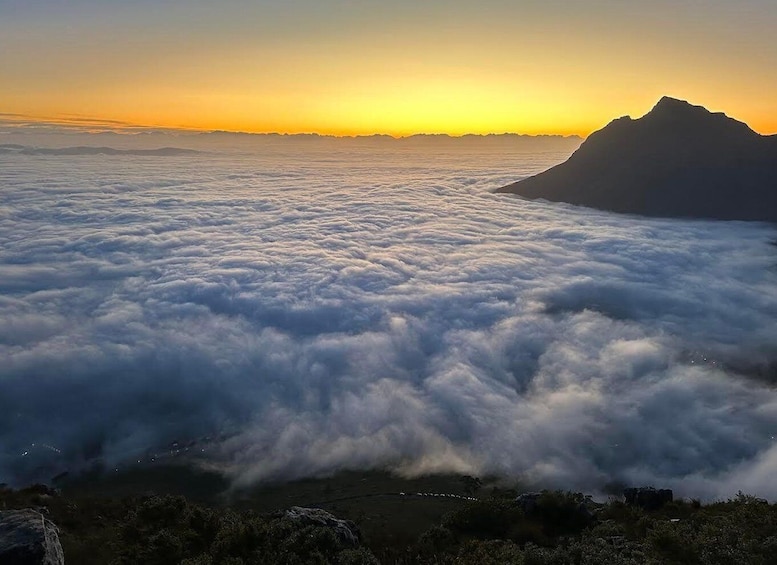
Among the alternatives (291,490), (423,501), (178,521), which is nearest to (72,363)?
(291,490)

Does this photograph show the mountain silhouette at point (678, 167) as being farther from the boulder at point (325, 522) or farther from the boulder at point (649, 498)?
the boulder at point (325, 522)

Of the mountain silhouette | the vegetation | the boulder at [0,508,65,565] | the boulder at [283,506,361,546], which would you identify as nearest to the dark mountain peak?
the mountain silhouette

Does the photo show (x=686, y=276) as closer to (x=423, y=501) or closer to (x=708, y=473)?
(x=708, y=473)

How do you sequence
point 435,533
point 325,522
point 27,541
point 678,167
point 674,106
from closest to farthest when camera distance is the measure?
point 27,541
point 325,522
point 435,533
point 678,167
point 674,106

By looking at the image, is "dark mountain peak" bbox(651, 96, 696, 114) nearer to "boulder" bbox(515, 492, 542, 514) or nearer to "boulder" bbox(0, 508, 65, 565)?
"boulder" bbox(515, 492, 542, 514)

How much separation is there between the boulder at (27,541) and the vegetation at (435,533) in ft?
14.9

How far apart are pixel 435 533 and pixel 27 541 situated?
65.7 ft

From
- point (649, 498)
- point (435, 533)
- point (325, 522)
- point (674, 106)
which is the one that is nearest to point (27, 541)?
point (325, 522)

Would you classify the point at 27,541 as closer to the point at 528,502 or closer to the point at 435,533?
the point at 435,533

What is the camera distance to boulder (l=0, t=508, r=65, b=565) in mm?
16484

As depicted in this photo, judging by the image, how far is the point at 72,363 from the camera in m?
59.6

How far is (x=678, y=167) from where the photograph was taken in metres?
139

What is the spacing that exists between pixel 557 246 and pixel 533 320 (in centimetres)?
4752

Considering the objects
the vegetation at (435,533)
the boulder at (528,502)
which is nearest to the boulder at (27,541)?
the vegetation at (435,533)
